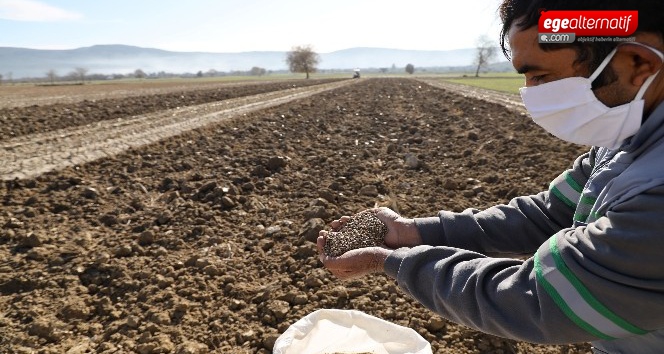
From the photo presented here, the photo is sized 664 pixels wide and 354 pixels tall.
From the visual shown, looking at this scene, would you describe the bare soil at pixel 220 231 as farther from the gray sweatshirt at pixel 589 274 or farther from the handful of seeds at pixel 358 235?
the gray sweatshirt at pixel 589 274

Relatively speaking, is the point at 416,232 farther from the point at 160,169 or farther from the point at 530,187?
the point at 160,169

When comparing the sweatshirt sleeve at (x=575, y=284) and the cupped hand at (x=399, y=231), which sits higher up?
the sweatshirt sleeve at (x=575, y=284)

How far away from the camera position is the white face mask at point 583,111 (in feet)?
3.97

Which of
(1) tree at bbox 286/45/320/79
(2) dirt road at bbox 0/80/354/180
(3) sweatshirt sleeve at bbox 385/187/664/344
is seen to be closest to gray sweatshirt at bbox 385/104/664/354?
(3) sweatshirt sleeve at bbox 385/187/664/344

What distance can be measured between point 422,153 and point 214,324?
5.15 metres

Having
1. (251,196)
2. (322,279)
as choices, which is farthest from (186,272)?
(251,196)

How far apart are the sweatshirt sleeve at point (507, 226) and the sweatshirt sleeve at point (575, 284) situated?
0.52 metres

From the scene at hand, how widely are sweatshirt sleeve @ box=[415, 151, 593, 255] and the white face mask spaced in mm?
292

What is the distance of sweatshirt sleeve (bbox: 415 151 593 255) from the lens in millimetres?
1722

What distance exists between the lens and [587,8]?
3.67ft

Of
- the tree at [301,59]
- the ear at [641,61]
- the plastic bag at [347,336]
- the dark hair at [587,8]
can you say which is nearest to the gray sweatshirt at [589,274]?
the ear at [641,61]

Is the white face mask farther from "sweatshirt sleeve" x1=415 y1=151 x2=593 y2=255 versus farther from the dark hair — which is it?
"sweatshirt sleeve" x1=415 y1=151 x2=593 y2=255

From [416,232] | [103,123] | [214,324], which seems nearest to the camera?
[416,232]

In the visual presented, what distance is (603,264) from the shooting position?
0.99 meters
